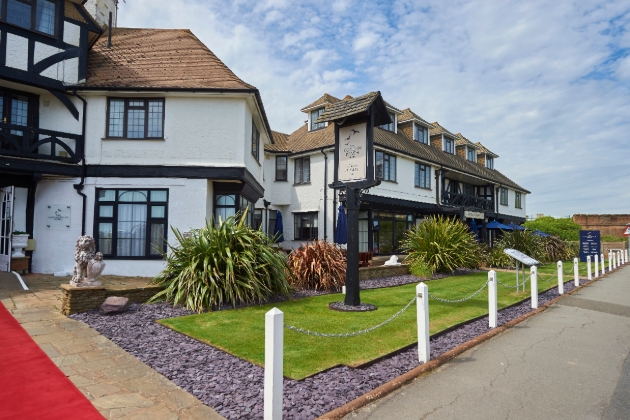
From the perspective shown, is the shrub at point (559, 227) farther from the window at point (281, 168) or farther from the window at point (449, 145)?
the window at point (281, 168)

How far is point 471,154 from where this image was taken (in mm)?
32375

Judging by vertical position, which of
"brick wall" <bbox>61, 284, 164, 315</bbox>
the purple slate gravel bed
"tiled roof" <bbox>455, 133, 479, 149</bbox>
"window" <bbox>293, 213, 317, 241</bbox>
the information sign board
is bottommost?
the purple slate gravel bed

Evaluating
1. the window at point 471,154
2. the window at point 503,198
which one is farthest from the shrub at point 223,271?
the window at point 503,198

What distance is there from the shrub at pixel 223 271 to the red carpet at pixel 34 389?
2.97 metres

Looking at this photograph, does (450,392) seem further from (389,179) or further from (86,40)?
(389,179)

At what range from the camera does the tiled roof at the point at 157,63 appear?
40.7ft

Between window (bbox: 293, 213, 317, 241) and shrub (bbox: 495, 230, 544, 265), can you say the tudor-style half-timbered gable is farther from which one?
shrub (bbox: 495, 230, 544, 265)

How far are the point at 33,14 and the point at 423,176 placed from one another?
63.7 feet

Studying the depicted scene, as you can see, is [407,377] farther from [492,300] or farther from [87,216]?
[87,216]

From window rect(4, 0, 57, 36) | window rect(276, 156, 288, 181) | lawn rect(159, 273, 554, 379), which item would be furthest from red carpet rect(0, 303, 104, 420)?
window rect(276, 156, 288, 181)

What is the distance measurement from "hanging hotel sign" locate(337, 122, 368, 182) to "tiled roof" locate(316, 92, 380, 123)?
0.36m

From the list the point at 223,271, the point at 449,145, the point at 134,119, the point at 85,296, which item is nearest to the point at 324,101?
the point at 134,119

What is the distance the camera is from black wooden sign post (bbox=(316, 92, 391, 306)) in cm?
829

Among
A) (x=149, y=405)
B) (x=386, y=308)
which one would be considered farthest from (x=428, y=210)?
(x=149, y=405)
